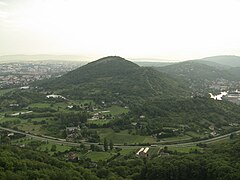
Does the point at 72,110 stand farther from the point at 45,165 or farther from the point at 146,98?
the point at 45,165

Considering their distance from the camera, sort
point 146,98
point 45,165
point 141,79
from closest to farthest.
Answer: point 45,165 < point 146,98 < point 141,79

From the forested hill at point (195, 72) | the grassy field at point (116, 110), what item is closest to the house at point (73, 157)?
the grassy field at point (116, 110)

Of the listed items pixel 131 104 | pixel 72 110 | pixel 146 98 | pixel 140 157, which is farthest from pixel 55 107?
pixel 140 157

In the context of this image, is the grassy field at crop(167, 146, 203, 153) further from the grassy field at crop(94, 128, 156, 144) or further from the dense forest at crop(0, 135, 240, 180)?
the dense forest at crop(0, 135, 240, 180)

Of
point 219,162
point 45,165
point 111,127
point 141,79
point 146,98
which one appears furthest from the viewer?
point 141,79

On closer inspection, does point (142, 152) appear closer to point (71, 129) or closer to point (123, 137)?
point (123, 137)

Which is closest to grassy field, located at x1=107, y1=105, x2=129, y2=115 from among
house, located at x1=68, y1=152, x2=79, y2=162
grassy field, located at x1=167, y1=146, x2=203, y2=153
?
grassy field, located at x1=167, y1=146, x2=203, y2=153

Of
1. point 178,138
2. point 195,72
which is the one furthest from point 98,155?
point 195,72
